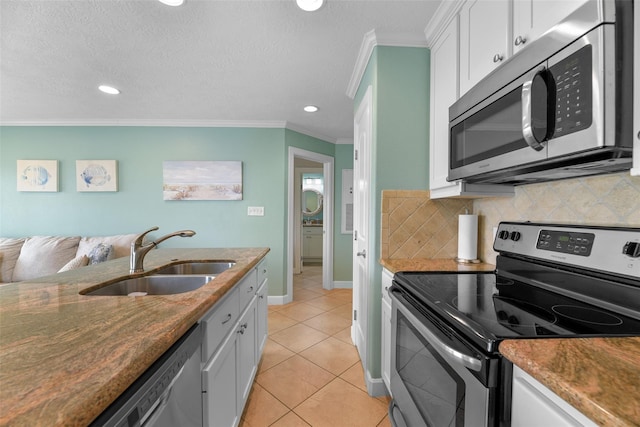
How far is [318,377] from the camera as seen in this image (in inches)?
76.0

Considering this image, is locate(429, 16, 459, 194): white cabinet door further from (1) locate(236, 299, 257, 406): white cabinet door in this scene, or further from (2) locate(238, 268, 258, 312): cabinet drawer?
(1) locate(236, 299, 257, 406): white cabinet door

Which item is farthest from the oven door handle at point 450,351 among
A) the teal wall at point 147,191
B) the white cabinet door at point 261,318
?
the teal wall at point 147,191

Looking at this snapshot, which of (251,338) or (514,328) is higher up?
(514,328)

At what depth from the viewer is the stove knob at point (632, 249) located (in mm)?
790

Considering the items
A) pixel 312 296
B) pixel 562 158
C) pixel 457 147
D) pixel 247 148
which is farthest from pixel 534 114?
pixel 312 296

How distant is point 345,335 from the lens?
259 cm

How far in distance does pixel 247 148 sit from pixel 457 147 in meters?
2.71

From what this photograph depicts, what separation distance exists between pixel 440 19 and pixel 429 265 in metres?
1.40

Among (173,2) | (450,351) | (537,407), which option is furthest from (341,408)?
(173,2)

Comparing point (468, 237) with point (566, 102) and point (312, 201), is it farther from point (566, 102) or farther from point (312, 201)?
point (312, 201)

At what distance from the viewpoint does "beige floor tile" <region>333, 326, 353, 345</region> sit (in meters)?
2.48

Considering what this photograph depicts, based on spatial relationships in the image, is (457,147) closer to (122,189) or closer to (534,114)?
(534,114)

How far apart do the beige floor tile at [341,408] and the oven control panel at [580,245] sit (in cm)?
120

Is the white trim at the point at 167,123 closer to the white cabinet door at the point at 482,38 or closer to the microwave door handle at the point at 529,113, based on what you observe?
the white cabinet door at the point at 482,38
